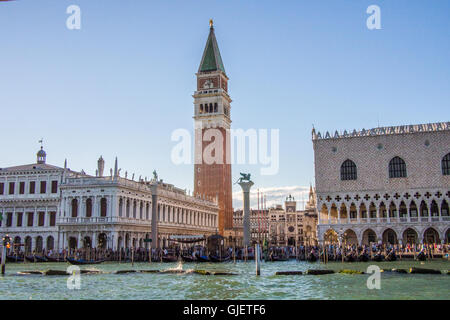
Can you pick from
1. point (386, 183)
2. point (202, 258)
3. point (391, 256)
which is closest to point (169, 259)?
point (202, 258)

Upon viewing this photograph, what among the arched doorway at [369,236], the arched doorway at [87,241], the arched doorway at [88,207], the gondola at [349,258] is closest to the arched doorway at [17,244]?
the arched doorway at [87,241]

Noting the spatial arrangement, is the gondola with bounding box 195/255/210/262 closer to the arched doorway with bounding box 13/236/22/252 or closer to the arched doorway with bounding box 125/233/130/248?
the arched doorway with bounding box 125/233/130/248

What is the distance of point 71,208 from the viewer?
124 ft

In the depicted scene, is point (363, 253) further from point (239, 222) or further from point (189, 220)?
point (239, 222)

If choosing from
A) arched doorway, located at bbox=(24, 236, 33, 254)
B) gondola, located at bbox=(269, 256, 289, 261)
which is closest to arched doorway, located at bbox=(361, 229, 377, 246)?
gondola, located at bbox=(269, 256, 289, 261)

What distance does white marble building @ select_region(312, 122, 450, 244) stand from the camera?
120 feet

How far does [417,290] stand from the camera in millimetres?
13469

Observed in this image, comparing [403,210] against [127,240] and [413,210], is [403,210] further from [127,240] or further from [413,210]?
[127,240]

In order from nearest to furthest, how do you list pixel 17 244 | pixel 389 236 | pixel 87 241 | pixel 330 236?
pixel 17 244 → pixel 87 241 → pixel 389 236 → pixel 330 236

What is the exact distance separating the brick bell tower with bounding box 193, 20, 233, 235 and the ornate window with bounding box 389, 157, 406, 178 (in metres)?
26.0

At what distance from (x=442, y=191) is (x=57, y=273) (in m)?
28.5

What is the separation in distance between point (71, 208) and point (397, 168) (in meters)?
25.6
